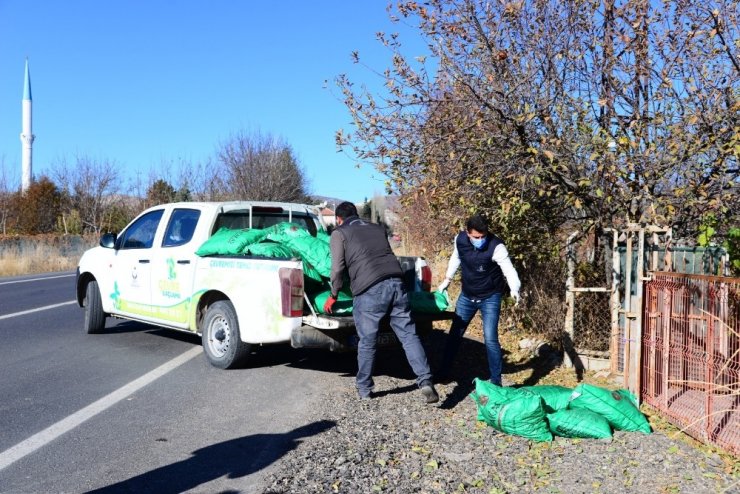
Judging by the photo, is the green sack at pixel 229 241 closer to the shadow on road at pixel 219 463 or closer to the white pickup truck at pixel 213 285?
the white pickup truck at pixel 213 285

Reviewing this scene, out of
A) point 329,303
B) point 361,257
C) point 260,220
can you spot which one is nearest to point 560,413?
point 361,257

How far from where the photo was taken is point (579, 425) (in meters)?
5.14

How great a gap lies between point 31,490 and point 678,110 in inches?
250

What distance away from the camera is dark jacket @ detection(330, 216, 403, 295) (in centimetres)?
629

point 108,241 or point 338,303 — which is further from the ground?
point 108,241

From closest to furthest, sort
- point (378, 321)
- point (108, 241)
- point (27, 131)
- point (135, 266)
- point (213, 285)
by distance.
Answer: point (378, 321)
point (213, 285)
point (135, 266)
point (108, 241)
point (27, 131)

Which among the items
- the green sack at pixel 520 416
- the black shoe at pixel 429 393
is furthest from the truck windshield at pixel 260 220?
the green sack at pixel 520 416

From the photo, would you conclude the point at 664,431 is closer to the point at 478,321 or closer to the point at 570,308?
the point at 570,308

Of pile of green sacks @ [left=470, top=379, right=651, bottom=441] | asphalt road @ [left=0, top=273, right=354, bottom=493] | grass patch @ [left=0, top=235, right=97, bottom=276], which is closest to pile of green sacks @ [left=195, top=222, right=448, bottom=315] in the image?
asphalt road @ [left=0, top=273, right=354, bottom=493]

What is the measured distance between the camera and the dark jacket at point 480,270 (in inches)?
263

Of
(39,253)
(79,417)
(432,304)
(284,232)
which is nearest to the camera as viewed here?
(79,417)

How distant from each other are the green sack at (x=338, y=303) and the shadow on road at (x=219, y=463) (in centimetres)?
160

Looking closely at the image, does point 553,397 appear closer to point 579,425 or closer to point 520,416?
point 579,425

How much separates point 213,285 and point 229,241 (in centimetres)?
52
